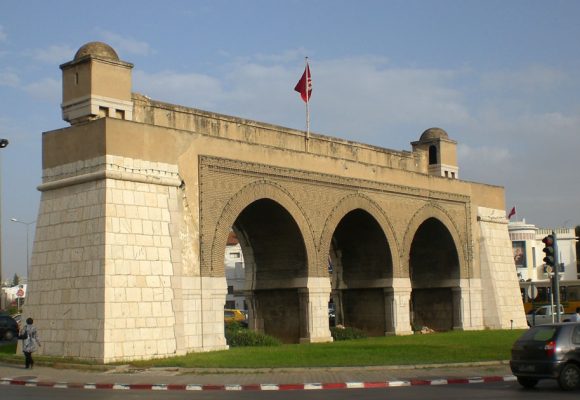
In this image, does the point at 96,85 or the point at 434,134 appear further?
the point at 434,134

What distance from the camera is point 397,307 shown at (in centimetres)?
2845

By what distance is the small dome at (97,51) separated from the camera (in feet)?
68.3

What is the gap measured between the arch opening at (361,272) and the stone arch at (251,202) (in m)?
3.37

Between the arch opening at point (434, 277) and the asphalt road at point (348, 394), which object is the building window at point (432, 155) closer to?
the arch opening at point (434, 277)

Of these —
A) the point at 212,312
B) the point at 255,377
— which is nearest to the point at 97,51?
the point at 212,312

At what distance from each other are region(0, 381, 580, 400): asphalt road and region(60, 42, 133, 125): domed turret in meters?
8.15

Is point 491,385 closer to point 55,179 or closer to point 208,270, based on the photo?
point 208,270

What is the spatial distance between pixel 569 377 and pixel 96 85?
12.9m

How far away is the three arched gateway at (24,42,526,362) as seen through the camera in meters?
19.5

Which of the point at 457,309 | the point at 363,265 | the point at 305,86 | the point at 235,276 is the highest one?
the point at 305,86

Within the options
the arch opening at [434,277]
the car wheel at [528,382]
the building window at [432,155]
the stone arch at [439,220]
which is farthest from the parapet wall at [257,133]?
the car wheel at [528,382]

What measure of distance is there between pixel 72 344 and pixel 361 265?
41.4 ft

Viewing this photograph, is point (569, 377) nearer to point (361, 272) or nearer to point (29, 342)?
point (29, 342)

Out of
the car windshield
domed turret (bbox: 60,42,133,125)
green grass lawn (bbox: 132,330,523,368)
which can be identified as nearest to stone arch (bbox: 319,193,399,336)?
green grass lawn (bbox: 132,330,523,368)
